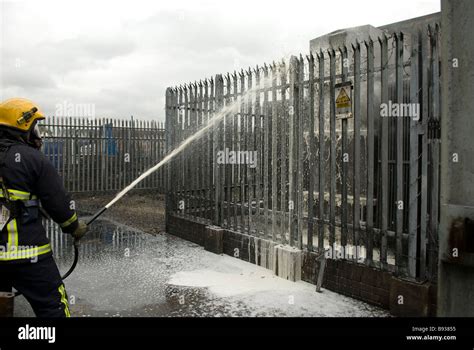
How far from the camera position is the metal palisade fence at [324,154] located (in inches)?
171

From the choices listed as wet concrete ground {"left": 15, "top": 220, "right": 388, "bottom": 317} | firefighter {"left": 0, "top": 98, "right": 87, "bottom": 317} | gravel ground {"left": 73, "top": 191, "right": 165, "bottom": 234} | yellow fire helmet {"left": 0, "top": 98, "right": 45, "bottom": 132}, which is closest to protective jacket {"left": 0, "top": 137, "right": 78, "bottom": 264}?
firefighter {"left": 0, "top": 98, "right": 87, "bottom": 317}

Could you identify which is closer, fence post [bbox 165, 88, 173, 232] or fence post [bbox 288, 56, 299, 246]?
fence post [bbox 288, 56, 299, 246]

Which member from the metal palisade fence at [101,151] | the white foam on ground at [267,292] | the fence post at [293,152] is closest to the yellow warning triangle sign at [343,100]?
the fence post at [293,152]

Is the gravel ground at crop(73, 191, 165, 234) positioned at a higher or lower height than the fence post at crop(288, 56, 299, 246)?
lower

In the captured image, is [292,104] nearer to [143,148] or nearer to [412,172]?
[412,172]

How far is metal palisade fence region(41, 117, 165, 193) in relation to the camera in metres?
14.1

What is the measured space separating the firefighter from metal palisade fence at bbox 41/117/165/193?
1137 cm

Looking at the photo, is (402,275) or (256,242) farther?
(256,242)

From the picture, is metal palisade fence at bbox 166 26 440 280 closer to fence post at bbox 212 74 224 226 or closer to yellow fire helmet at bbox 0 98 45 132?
fence post at bbox 212 74 224 226

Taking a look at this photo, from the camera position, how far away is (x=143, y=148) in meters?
15.9

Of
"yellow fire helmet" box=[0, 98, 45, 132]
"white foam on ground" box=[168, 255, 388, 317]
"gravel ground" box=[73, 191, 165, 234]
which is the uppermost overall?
"yellow fire helmet" box=[0, 98, 45, 132]
